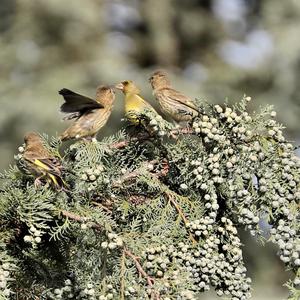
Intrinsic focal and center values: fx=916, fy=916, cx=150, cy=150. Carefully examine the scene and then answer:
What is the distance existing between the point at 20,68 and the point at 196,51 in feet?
6.75

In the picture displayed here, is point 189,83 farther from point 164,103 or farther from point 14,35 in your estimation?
point 164,103

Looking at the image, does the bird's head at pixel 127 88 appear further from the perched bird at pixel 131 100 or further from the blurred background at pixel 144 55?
the blurred background at pixel 144 55

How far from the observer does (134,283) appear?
1706mm

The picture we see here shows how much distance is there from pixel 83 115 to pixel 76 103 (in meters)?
0.20

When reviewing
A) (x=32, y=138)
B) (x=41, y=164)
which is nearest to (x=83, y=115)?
(x=32, y=138)

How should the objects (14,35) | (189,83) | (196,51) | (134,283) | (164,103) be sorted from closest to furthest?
(134,283)
(164,103)
(189,83)
(14,35)
(196,51)

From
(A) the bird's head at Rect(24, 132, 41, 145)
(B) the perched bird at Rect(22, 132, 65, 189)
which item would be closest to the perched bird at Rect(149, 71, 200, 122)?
(A) the bird's head at Rect(24, 132, 41, 145)

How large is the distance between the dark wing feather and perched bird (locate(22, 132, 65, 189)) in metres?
0.18

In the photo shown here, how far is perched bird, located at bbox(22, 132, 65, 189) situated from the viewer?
6.11 feet

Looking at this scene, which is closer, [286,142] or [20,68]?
[286,142]

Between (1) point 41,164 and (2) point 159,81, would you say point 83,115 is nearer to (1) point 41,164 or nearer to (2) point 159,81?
(1) point 41,164

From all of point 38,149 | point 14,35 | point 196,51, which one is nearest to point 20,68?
point 14,35

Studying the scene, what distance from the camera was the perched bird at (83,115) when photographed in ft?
7.69

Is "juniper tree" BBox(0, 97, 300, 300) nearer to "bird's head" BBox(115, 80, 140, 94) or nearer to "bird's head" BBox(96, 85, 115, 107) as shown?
"bird's head" BBox(96, 85, 115, 107)
